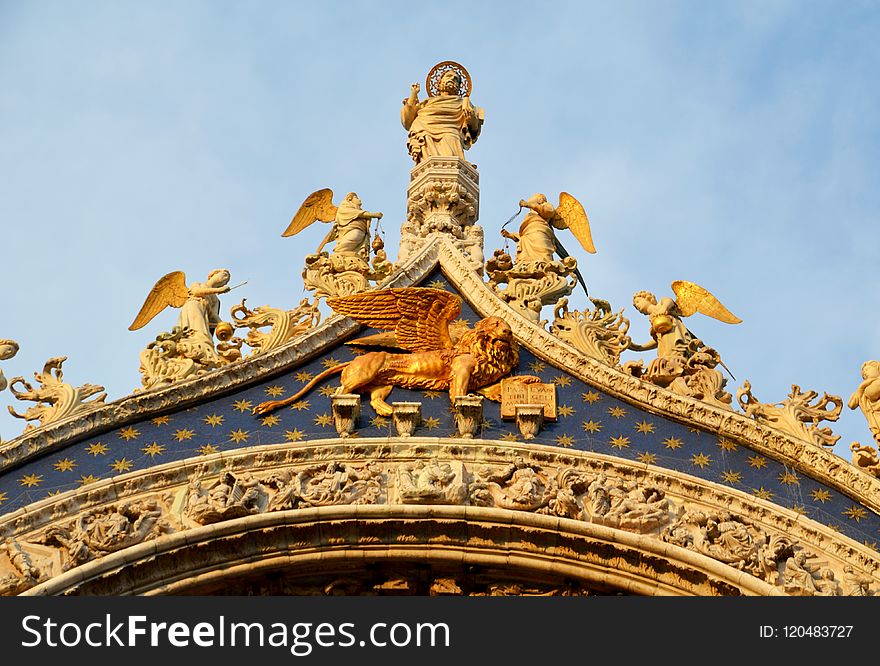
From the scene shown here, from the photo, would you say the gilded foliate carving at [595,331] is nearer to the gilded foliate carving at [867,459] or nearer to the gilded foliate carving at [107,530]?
the gilded foliate carving at [867,459]

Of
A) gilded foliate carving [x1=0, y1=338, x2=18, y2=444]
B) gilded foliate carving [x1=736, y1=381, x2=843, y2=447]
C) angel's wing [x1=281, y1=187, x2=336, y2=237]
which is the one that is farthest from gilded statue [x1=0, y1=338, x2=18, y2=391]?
gilded foliate carving [x1=736, y1=381, x2=843, y2=447]

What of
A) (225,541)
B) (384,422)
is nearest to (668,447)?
(384,422)

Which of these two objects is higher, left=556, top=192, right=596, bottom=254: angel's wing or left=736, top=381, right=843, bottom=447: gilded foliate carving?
left=556, top=192, right=596, bottom=254: angel's wing

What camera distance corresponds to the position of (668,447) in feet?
49.7

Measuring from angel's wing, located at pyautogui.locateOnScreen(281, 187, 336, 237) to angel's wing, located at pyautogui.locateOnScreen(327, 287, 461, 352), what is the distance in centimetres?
185

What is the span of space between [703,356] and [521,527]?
2693 millimetres

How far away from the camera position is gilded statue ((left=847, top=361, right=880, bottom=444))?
15.3 meters

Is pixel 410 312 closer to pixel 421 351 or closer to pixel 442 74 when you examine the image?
pixel 421 351

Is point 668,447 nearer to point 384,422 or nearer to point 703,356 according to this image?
point 703,356

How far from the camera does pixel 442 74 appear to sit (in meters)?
19.4

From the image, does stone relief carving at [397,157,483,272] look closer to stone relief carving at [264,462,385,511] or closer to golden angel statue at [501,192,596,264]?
golden angel statue at [501,192,596,264]

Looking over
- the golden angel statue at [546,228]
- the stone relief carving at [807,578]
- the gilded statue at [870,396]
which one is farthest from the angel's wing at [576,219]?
the stone relief carving at [807,578]

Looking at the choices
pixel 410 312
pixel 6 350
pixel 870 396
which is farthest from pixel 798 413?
pixel 6 350

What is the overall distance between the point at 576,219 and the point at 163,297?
154 inches
